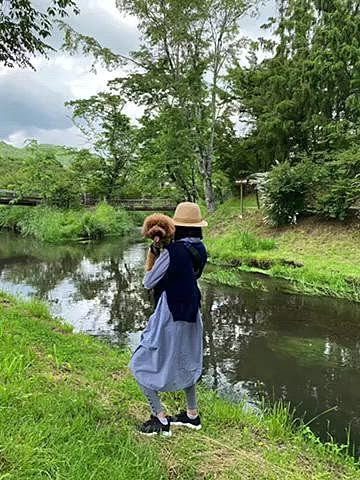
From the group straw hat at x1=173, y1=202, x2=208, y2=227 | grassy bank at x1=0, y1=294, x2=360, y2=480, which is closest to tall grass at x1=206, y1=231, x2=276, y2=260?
grassy bank at x1=0, y1=294, x2=360, y2=480

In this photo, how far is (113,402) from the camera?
3.20 meters

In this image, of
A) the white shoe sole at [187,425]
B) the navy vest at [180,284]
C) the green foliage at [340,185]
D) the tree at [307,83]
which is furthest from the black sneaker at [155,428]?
the tree at [307,83]

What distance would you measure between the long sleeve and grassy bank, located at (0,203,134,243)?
1791 centimetres

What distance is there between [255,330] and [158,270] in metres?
4.38

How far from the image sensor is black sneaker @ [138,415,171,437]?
8.95 feet

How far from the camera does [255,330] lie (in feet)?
21.6

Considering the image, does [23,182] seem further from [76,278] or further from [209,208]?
[76,278]

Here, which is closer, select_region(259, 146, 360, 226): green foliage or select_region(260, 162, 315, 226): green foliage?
select_region(259, 146, 360, 226): green foliage

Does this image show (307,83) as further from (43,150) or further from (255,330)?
(43,150)

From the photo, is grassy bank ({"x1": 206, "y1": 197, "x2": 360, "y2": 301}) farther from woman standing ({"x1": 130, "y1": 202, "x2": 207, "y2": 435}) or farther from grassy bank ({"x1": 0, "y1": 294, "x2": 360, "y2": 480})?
woman standing ({"x1": 130, "y1": 202, "x2": 207, "y2": 435})

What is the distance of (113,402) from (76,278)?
812cm

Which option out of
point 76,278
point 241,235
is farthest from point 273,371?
point 241,235

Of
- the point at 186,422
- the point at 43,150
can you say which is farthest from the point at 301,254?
the point at 43,150

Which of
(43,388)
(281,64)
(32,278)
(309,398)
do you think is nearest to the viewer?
(43,388)
